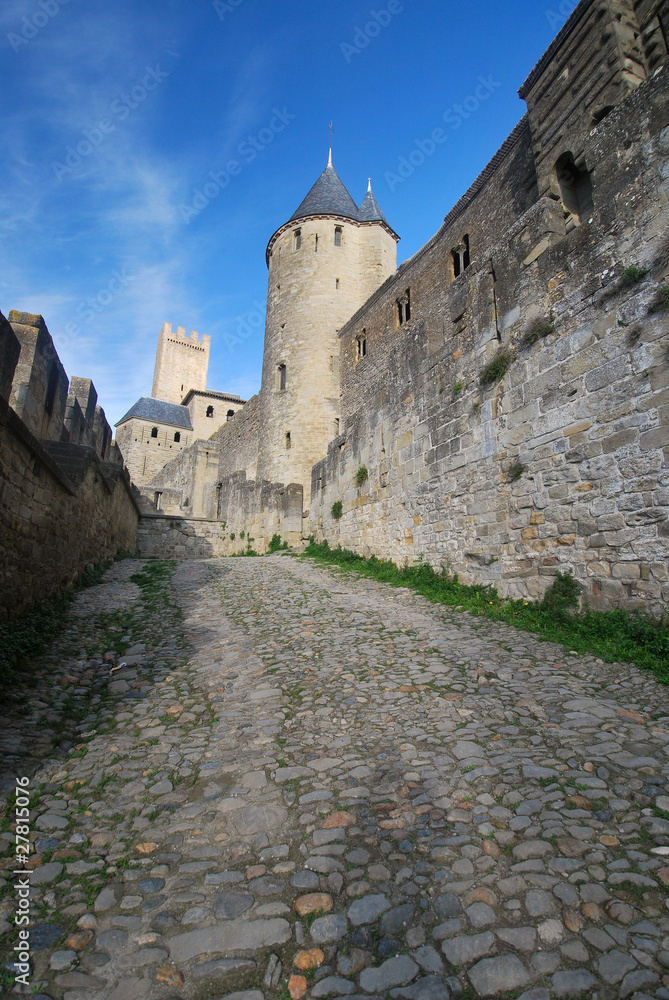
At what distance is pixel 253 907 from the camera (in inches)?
80.6

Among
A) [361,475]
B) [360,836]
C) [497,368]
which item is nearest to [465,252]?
[361,475]

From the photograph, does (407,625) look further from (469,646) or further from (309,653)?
(309,653)

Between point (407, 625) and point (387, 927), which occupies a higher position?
point (407, 625)

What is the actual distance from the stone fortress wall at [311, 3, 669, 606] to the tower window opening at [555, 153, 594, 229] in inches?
1.0

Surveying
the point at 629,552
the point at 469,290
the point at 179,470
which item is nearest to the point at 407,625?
the point at 629,552

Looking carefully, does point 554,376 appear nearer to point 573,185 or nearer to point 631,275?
point 631,275

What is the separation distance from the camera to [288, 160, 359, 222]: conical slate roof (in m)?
24.0

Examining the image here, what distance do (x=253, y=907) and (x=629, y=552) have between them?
174 inches

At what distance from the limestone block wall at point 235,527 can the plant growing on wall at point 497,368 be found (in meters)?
10.2

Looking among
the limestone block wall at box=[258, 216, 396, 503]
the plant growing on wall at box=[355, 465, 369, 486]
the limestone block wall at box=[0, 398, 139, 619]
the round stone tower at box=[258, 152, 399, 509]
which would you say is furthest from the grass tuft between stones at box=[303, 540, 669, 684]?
the round stone tower at box=[258, 152, 399, 509]

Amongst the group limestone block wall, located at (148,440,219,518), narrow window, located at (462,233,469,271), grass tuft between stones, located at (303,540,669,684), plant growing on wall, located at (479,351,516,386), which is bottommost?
grass tuft between stones, located at (303,540,669,684)

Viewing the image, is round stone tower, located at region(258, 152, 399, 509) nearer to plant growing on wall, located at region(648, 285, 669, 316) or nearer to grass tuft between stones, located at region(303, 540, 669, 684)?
grass tuft between stones, located at region(303, 540, 669, 684)

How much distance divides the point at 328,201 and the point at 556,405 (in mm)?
23241

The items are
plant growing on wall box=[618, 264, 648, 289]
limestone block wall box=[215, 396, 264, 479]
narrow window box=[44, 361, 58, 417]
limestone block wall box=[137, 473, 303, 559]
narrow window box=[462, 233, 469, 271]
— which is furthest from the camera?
limestone block wall box=[215, 396, 264, 479]
